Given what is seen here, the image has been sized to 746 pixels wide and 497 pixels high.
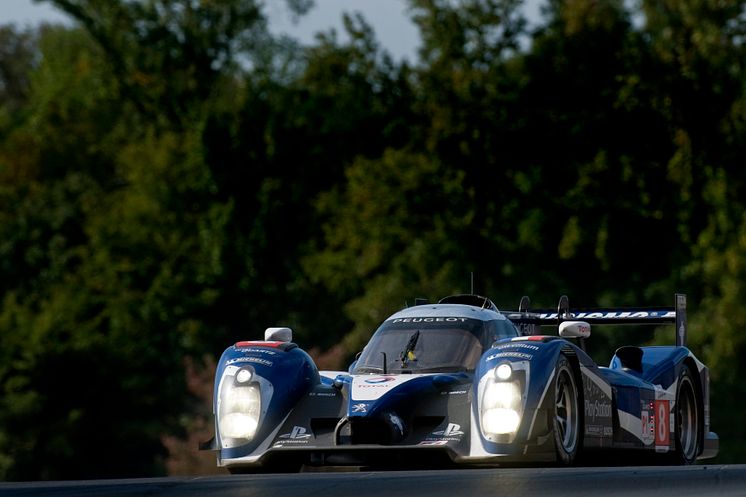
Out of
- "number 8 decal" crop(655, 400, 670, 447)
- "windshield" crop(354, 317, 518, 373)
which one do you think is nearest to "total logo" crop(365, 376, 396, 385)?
"windshield" crop(354, 317, 518, 373)

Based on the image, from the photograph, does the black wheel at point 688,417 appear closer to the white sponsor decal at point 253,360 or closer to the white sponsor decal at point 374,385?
the white sponsor decal at point 374,385

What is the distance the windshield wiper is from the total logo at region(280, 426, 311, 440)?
0.96m

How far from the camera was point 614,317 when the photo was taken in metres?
15.2

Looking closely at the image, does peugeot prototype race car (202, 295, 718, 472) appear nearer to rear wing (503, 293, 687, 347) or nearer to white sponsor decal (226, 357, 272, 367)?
white sponsor decal (226, 357, 272, 367)

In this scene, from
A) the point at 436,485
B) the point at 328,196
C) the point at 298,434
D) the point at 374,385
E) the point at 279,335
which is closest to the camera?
the point at 436,485

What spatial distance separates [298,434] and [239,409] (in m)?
0.50

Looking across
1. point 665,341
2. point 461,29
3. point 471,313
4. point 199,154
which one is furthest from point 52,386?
point 471,313

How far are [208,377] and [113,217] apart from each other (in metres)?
5.68

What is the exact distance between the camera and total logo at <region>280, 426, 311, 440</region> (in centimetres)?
1183

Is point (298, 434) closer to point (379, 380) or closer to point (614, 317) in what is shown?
point (379, 380)

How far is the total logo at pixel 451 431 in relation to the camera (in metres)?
11.4

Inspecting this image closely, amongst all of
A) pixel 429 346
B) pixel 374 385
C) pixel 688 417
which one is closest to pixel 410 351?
pixel 429 346

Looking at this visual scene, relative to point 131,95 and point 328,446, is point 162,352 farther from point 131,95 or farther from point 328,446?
point 328,446

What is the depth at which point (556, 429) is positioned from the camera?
442 inches
